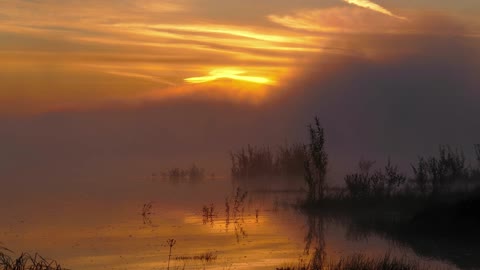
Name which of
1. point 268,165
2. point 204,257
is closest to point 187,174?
point 268,165

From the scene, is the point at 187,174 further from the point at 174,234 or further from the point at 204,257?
the point at 204,257

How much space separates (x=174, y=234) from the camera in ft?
76.6

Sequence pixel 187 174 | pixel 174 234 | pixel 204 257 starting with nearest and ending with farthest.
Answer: pixel 204 257, pixel 174 234, pixel 187 174

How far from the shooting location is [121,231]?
2386 cm

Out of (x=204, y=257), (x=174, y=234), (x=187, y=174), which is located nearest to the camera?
(x=204, y=257)

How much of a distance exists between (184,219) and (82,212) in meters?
4.65

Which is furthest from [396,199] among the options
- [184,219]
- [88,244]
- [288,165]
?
[288,165]

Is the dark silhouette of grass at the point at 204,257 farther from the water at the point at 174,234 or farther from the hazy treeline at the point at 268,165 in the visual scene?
the hazy treeline at the point at 268,165

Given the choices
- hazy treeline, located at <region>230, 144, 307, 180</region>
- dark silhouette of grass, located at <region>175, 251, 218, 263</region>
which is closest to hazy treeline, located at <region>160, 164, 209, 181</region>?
hazy treeline, located at <region>230, 144, 307, 180</region>

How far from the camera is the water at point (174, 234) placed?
713 inches

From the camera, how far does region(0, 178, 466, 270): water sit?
18.1m

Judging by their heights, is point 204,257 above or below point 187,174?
below

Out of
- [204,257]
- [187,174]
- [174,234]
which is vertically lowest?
[204,257]

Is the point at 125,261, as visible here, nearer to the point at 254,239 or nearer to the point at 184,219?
the point at 254,239
